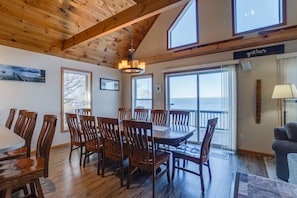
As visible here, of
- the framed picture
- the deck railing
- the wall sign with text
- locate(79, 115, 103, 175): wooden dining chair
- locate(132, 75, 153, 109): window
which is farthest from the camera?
locate(132, 75, 153, 109): window

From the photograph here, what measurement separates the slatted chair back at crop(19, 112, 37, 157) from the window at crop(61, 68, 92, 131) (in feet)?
7.13

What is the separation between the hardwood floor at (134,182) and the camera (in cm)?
223

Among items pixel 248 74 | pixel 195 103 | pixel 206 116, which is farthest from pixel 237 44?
pixel 206 116

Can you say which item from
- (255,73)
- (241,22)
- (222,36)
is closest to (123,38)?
(222,36)

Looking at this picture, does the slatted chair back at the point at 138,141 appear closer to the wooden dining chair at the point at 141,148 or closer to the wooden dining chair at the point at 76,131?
the wooden dining chair at the point at 141,148

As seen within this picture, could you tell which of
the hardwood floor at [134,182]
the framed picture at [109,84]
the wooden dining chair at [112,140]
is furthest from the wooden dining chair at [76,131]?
the framed picture at [109,84]

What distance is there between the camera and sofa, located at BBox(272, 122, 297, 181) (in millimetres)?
2410

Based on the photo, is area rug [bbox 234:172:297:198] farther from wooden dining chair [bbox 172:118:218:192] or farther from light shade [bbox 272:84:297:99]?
light shade [bbox 272:84:297:99]

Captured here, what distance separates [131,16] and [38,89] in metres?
2.91

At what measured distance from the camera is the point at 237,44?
12.4 ft

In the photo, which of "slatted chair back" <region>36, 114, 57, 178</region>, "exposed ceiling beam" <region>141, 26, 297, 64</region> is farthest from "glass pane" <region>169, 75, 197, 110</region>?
"slatted chair back" <region>36, 114, 57, 178</region>

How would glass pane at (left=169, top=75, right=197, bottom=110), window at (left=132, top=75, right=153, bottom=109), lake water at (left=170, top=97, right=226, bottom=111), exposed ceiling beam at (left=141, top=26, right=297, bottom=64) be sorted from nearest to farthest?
exposed ceiling beam at (left=141, top=26, right=297, bottom=64), lake water at (left=170, top=97, right=226, bottom=111), glass pane at (left=169, top=75, right=197, bottom=110), window at (left=132, top=75, right=153, bottom=109)

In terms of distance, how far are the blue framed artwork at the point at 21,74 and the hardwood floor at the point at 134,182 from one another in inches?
78.8

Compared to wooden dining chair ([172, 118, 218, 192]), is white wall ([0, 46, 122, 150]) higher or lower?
higher
